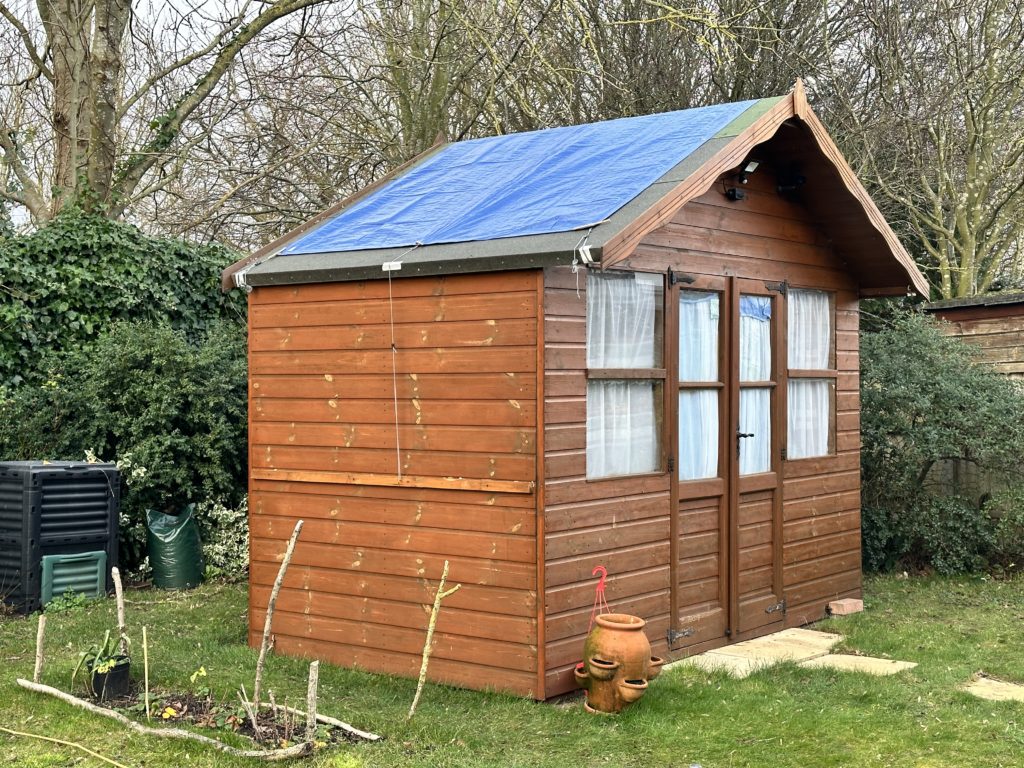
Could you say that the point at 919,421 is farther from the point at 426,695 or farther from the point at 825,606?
the point at 426,695

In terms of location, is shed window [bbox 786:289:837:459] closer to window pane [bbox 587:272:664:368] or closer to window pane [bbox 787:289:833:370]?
window pane [bbox 787:289:833:370]

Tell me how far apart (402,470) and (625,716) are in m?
1.90

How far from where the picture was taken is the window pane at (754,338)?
7859 millimetres

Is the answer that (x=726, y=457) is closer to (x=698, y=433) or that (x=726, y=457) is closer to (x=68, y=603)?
(x=698, y=433)

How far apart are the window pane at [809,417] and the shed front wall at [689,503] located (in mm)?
100

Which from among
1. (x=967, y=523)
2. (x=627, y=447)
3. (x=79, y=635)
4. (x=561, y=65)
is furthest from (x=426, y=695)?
(x=561, y=65)

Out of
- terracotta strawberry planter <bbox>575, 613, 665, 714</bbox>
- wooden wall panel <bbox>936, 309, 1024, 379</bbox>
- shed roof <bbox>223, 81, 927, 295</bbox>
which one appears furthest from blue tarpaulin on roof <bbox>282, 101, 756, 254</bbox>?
wooden wall panel <bbox>936, 309, 1024, 379</bbox>

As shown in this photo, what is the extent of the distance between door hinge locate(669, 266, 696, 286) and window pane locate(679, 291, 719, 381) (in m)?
0.08

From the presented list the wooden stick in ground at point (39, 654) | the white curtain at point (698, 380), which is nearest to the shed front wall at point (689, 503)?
the white curtain at point (698, 380)

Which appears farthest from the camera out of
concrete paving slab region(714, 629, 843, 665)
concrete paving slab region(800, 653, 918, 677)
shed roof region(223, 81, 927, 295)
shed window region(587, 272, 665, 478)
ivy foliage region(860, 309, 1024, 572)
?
ivy foliage region(860, 309, 1024, 572)

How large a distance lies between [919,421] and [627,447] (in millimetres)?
4810

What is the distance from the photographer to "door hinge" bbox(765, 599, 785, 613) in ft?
26.4

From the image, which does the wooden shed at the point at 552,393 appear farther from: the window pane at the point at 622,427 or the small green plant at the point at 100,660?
the small green plant at the point at 100,660

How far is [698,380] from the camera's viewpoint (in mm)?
7434
